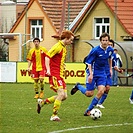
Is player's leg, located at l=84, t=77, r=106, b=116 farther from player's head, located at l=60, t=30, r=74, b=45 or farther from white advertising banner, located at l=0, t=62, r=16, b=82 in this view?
white advertising banner, located at l=0, t=62, r=16, b=82

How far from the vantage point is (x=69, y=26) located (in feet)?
136

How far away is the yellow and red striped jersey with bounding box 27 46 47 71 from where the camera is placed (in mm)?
23547

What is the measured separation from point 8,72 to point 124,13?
889 cm

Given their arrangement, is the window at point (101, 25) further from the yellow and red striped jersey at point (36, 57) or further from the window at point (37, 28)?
the yellow and red striped jersey at point (36, 57)

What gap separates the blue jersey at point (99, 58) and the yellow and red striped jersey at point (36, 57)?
285 inches

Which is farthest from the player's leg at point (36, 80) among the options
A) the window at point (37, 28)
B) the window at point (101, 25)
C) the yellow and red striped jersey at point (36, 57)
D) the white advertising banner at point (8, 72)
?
the window at point (37, 28)

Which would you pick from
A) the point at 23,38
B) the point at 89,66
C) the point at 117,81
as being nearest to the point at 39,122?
the point at 89,66

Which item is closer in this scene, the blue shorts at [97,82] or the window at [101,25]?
the blue shorts at [97,82]

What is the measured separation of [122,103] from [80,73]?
498 inches

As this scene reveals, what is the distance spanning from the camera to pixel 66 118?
1570cm

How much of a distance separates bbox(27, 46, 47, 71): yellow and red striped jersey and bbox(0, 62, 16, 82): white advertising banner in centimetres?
1073

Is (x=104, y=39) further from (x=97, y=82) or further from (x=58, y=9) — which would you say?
(x=58, y=9)

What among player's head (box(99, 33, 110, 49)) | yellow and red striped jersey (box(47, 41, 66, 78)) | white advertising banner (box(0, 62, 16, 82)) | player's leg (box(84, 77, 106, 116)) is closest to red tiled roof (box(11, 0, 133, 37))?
white advertising banner (box(0, 62, 16, 82))

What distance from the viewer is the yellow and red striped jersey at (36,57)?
23.5m
